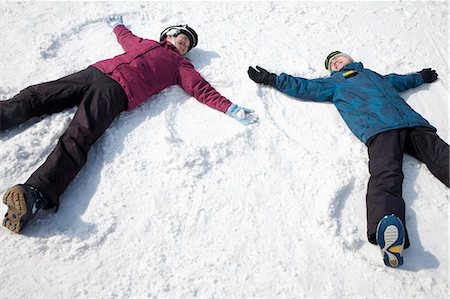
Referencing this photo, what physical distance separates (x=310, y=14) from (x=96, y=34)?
278cm

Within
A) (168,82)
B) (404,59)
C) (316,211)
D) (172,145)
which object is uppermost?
(404,59)

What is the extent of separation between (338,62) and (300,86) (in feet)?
2.11

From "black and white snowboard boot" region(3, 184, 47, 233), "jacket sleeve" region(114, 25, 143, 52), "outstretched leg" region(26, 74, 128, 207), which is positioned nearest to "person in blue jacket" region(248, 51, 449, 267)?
"jacket sleeve" region(114, 25, 143, 52)

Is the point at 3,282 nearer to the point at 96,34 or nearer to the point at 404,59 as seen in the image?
the point at 96,34

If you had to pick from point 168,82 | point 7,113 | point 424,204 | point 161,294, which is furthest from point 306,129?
point 7,113

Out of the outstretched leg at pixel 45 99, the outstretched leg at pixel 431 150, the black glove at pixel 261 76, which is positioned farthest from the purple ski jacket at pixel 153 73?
the outstretched leg at pixel 431 150

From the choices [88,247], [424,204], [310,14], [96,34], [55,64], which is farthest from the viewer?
[310,14]

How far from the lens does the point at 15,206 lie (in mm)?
2209

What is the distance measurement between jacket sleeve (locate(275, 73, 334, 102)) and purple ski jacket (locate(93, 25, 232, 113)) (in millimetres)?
648

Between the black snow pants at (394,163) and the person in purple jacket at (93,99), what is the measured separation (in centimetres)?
112

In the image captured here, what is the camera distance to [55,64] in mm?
3635

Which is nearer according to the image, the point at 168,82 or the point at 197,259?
the point at 197,259

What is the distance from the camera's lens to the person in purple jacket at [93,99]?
239cm

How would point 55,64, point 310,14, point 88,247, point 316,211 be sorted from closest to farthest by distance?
point 88,247
point 316,211
point 55,64
point 310,14
